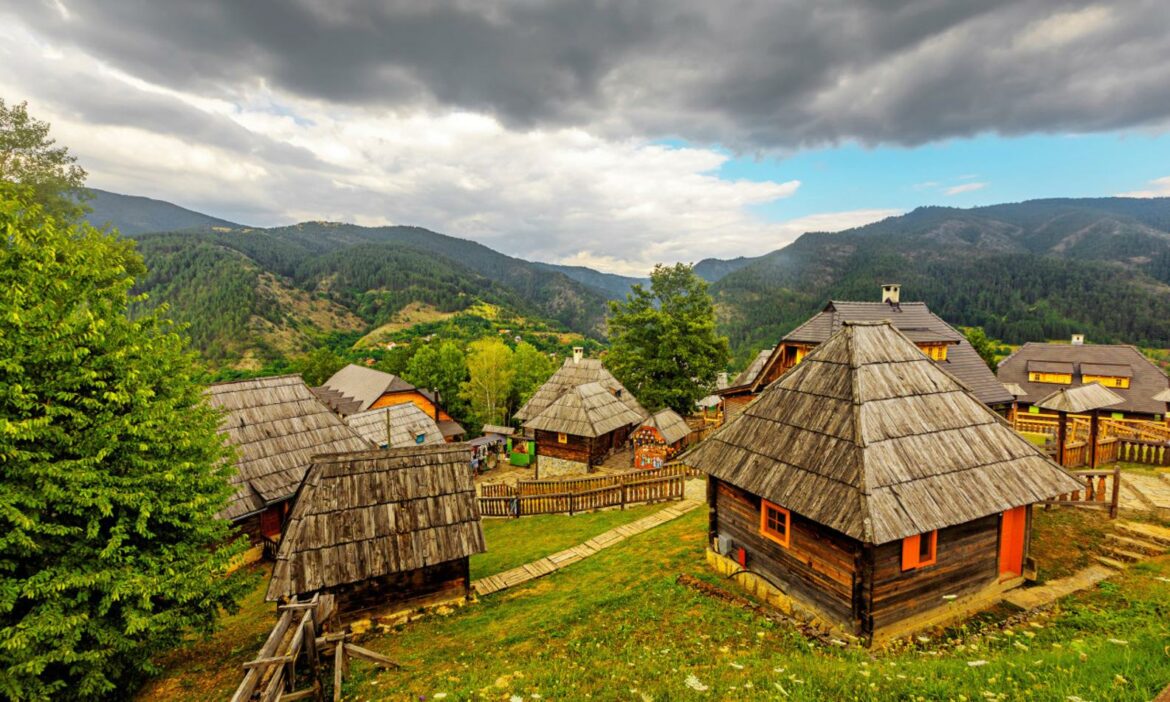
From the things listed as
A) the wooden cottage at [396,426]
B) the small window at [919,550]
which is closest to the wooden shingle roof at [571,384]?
the wooden cottage at [396,426]

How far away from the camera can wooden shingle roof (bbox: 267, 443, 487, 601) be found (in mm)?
10094

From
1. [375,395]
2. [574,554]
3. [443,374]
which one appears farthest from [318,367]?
[574,554]

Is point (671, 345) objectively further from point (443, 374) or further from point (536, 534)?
point (443, 374)

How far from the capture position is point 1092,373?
1539 inches

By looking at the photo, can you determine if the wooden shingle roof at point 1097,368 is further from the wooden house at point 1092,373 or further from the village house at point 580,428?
the village house at point 580,428

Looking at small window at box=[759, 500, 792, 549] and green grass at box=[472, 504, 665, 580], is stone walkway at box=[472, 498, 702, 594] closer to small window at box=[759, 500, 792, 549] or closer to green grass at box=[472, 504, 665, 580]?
green grass at box=[472, 504, 665, 580]

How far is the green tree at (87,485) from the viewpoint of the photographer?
7008mm

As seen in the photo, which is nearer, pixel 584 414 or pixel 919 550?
pixel 919 550

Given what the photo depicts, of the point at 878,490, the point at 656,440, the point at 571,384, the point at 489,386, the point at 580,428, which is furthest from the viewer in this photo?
the point at 489,386

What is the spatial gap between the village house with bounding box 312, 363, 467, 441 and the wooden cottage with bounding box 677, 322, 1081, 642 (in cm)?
3973

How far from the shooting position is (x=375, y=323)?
157875mm

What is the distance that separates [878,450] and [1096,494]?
36.5 feet

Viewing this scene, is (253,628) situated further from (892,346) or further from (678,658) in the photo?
(892,346)

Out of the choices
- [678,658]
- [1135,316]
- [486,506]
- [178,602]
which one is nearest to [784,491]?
[678,658]
